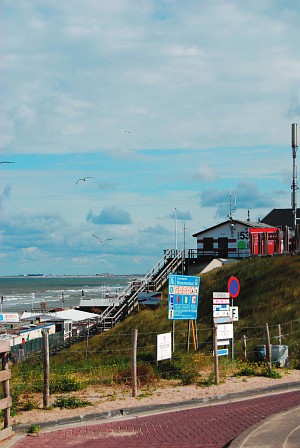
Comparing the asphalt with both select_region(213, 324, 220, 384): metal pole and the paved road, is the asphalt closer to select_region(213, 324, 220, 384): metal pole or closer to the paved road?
the paved road

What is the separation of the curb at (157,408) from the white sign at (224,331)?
255cm

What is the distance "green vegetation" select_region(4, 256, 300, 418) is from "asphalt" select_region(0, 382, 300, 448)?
1600mm

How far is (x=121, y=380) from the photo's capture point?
1584 cm

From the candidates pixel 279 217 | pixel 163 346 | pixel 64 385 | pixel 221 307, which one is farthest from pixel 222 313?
pixel 279 217

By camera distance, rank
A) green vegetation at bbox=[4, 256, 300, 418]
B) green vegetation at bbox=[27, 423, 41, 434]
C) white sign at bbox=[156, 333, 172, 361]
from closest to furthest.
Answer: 1. green vegetation at bbox=[27, 423, 41, 434]
2. green vegetation at bbox=[4, 256, 300, 418]
3. white sign at bbox=[156, 333, 172, 361]

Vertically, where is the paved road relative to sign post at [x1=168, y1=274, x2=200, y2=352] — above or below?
below

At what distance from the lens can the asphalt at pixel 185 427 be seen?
34.2ft

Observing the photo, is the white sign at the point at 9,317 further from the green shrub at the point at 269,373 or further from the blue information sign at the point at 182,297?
the green shrub at the point at 269,373

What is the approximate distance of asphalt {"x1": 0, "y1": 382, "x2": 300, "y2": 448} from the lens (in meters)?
10.4

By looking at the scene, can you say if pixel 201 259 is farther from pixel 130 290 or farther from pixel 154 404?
pixel 154 404

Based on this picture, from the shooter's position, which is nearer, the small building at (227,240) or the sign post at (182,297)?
the sign post at (182,297)

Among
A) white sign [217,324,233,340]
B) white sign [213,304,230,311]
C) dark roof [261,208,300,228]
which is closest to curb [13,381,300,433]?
white sign [217,324,233,340]

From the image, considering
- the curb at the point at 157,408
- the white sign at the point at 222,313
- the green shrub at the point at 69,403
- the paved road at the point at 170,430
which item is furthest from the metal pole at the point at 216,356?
the green shrub at the point at 69,403

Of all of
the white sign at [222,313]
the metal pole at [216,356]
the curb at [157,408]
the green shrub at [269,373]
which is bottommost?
the curb at [157,408]
